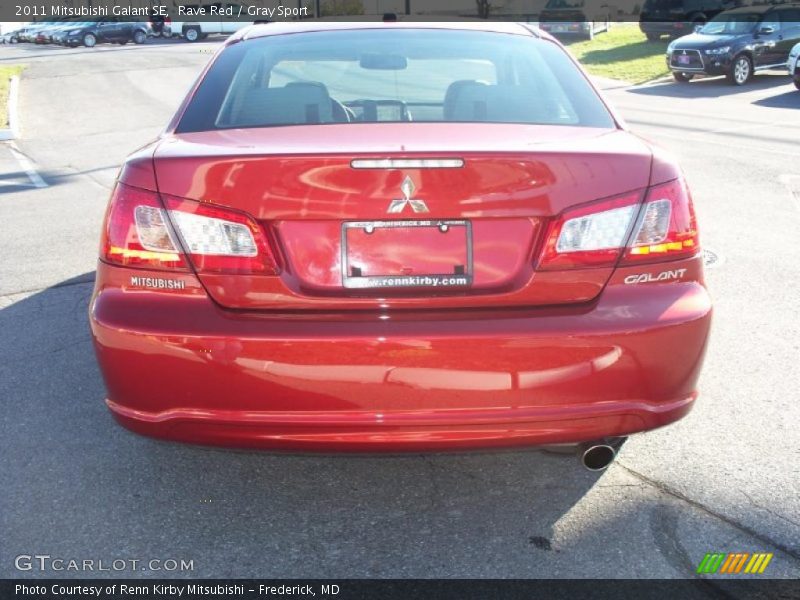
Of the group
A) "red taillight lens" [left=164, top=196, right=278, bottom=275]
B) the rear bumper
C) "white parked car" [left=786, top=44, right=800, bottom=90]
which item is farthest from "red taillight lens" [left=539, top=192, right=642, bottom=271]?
"white parked car" [left=786, top=44, right=800, bottom=90]

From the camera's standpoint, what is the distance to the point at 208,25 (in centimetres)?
5441

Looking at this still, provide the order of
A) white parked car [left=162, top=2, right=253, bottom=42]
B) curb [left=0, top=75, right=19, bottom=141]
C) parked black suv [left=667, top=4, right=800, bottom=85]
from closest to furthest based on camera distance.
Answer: curb [left=0, top=75, right=19, bottom=141] → parked black suv [left=667, top=4, right=800, bottom=85] → white parked car [left=162, top=2, right=253, bottom=42]

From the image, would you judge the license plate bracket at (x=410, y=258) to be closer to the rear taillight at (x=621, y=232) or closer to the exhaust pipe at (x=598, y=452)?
the rear taillight at (x=621, y=232)

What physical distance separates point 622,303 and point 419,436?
2.36 ft

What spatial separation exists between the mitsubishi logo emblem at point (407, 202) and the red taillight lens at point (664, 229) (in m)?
0.64

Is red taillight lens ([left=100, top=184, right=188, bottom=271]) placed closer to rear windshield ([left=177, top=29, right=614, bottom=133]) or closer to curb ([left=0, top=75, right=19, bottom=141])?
rear windshield ([left=177, top=29, right=614, bottom=133])

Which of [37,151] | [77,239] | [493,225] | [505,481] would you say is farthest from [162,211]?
[37,151]

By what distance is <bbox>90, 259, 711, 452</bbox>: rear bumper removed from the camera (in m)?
2.69

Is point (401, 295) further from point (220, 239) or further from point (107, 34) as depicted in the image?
point (107, 34)

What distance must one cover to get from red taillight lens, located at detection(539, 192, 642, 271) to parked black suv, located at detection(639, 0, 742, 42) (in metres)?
30.8

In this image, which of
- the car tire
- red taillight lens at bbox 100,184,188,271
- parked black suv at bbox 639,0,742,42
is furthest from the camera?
parked black suv at bbox 639,0,742,42

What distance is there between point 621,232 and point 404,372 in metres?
0.78

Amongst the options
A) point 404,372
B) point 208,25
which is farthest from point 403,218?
point 208,25
